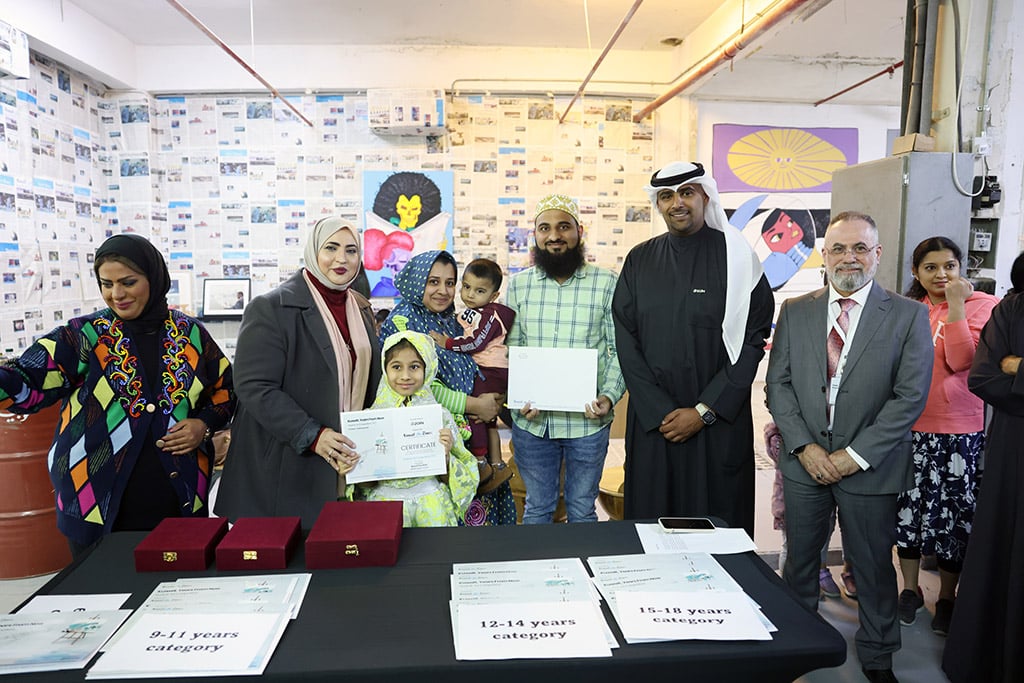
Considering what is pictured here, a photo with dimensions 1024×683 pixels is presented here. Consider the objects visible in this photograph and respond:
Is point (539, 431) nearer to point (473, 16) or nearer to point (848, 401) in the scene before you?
point (848, 401)

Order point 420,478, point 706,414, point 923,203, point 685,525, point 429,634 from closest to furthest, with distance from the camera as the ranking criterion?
point 429,634
point 685,525
point 420,478
point 706,414
point 923,203

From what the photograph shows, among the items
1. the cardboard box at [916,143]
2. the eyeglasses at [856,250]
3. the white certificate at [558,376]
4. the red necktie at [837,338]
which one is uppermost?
the cardboard box at [916,143]

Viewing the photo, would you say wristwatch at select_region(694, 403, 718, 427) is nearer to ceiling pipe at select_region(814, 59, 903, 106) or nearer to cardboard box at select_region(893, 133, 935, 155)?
cardboard box at select_region(893, 133, 935, 155)

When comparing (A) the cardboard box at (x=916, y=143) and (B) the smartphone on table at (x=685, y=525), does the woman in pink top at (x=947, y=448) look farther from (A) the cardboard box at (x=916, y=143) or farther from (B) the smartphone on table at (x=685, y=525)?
(B) the smartphone on table at (x=685, y=525)

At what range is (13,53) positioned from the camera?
437 centimetres

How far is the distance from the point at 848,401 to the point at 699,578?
1.30 metres

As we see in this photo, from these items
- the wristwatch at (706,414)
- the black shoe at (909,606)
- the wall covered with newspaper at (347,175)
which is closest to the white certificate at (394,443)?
the wristwatch at (706,414)

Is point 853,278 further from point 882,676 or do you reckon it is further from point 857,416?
point 882,676

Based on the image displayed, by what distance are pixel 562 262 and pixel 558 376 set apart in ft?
1.72

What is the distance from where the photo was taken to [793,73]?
665 cm

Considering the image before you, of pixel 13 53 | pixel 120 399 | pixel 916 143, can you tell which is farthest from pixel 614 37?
pixel 13 53

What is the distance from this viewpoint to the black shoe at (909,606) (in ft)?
9.13

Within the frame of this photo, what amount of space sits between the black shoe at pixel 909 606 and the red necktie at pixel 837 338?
1.31 m

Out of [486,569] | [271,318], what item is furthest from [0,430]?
[486,569]
